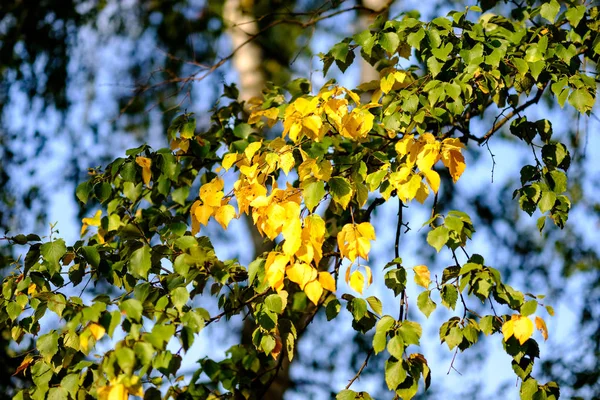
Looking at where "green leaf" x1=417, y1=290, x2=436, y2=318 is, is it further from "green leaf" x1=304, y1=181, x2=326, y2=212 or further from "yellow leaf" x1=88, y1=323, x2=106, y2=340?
"yellow leaf" x1=88, y1=323, x2=106, y2=340

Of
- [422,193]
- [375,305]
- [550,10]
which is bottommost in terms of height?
[375,305]

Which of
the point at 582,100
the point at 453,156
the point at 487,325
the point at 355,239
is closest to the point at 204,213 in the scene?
the point at 355,239

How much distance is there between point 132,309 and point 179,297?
0.60 ft

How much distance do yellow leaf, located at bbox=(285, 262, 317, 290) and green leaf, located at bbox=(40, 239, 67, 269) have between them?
1.81 ft

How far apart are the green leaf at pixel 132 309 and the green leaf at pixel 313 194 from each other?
0.43m

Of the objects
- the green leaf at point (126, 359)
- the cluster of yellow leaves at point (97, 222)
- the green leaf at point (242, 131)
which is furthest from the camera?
the green leaf at point (242, 131)

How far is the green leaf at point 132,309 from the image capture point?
62.1 inches

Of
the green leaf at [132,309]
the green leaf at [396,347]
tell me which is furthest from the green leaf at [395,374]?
the green leaf at [132,309]

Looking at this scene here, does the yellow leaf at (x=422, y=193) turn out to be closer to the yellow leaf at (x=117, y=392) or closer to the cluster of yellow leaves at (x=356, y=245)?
the cluster of yellow leaves at (x=356, y=245)

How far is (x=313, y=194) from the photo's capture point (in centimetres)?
179

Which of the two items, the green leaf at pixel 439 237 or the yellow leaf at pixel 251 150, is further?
the yellow leaf at pixel 251 150

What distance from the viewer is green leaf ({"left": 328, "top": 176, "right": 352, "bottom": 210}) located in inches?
72.1

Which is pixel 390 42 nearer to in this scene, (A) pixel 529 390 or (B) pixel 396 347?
(B) pixel 396 347

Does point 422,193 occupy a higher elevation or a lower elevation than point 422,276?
higher
